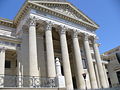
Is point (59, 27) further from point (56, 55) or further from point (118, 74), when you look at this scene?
point (118, 74)

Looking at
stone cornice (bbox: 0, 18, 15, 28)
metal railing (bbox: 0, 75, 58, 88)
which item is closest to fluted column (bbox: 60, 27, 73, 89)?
metal railing (bbox: 0, 75, 58, 88)

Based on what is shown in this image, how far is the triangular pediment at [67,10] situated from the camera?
19469mm

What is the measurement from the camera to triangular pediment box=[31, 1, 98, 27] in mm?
19469

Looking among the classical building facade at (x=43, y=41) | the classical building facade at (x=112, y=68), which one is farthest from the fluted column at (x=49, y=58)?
the classical building facade at (x=112, y=68)

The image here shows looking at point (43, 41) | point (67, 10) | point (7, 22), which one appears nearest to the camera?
point (7, 22)

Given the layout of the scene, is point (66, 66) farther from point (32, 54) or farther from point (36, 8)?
point (36, 8)

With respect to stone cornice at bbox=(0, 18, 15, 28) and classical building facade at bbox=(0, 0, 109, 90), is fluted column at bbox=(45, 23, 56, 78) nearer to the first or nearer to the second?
classical building facade at bbox=(0, 0, 109, 90)

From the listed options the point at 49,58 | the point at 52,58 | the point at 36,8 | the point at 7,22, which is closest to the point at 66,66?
the point at 52,58

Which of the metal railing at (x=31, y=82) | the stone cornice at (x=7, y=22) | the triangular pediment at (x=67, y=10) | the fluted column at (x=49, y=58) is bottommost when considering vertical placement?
the metal railing at (x=31, y=82)

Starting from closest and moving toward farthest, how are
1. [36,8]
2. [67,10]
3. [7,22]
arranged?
[36,8]
[7,22]
[67,10]

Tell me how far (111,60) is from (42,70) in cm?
2485

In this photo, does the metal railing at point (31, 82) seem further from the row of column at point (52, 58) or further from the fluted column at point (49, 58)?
the fluted column at point (49, 58)

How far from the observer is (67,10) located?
866 inches

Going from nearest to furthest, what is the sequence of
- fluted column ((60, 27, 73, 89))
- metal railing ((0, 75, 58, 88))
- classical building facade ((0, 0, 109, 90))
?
metal railing ((0, 75, 58, 88)), classical building facade ((0, 0, 109, 90)), fluted column ((60, 27, 73, 89))
